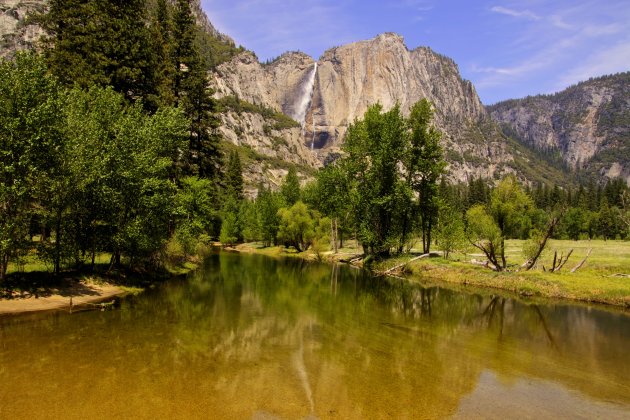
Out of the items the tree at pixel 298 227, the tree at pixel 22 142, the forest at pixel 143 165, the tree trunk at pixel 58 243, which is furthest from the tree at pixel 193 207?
the tree at pixel 298 227

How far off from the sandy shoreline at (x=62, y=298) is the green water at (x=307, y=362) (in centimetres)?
132

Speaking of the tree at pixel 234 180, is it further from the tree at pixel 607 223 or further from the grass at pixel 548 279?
the tree at pixel 607 223

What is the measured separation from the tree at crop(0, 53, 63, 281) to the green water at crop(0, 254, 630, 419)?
4.43 meters

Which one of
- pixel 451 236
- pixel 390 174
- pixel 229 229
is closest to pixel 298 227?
pixel 229 229

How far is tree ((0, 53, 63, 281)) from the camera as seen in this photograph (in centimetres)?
1891

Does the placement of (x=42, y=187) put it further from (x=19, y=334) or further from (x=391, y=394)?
(x=391, y=394)

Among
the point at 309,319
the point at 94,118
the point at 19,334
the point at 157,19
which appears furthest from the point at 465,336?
the point at 157,19

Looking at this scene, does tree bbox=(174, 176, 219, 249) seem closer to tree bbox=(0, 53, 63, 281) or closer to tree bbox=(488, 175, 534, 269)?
tree bbox=(0, 53, 63, 281)

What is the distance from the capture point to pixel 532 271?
3600 cm

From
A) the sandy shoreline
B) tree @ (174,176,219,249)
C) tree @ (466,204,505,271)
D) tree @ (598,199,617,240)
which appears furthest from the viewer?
tree @ (598,199,617,240)

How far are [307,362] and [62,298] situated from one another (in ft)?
48.0

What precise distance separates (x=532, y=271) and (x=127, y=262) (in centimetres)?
3409

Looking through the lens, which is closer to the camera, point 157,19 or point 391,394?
point 391,394

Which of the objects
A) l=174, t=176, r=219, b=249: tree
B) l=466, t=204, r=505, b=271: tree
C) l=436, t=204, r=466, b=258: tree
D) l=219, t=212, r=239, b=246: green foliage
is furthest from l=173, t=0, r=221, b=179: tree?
l=219, t=212, r=239, b=246: green foliage
